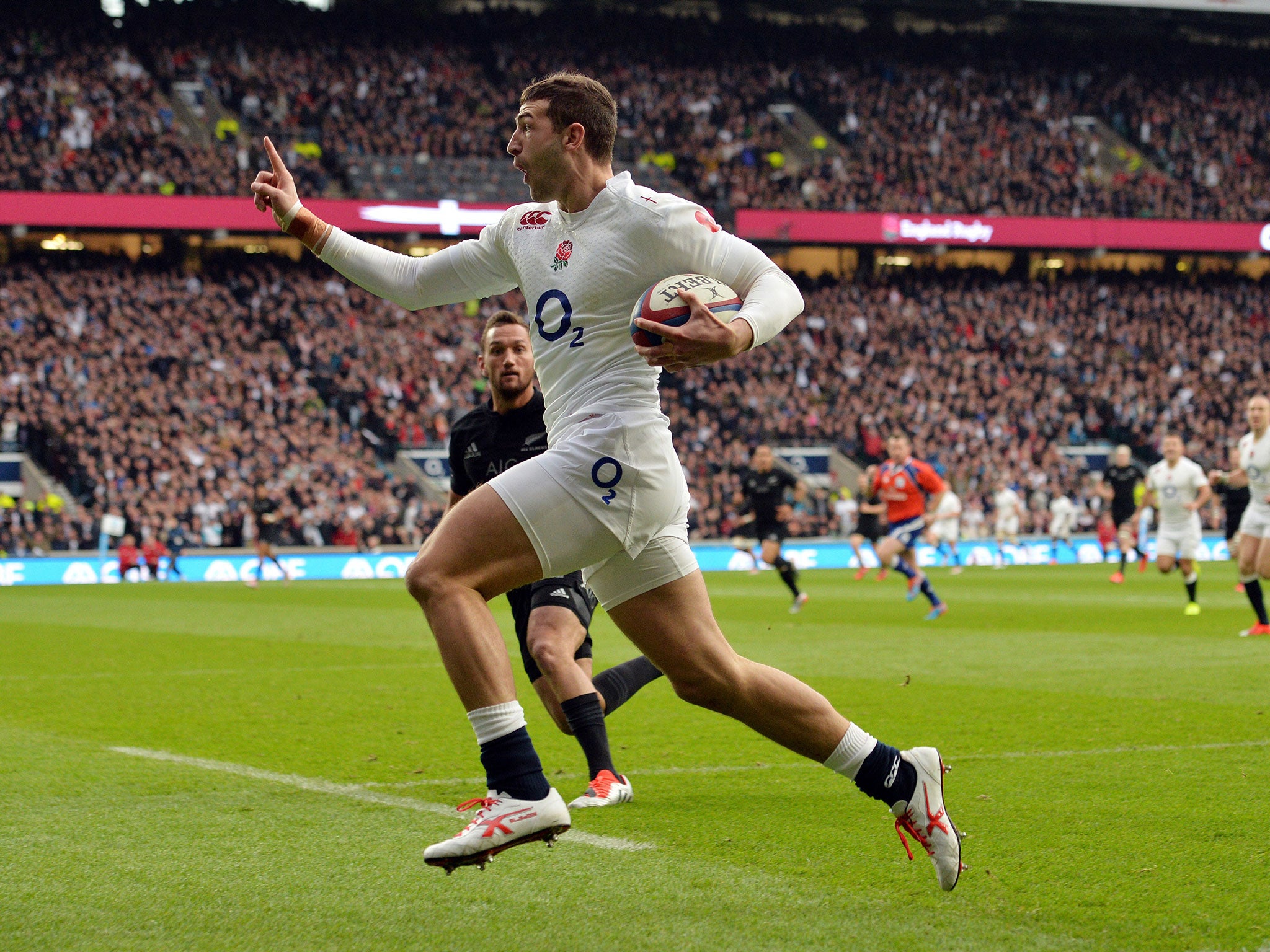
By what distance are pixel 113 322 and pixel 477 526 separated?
1278 inches

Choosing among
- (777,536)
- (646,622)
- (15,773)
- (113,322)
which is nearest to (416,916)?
(646,622)

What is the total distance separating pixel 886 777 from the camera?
4277 millimetres

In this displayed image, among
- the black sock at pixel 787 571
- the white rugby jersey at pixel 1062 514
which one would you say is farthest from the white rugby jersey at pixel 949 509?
the black sock at pixel 787 571

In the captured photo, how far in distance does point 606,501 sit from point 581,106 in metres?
1.25

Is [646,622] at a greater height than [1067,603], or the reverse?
[646,622]

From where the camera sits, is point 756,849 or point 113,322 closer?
point 756,849

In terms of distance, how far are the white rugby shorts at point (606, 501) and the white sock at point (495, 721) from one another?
0.42 meters

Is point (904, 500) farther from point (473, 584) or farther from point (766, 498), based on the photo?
point (473, 584)

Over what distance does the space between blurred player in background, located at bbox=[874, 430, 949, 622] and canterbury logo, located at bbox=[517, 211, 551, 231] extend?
13388 millimetres

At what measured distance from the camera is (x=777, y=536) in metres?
19.2

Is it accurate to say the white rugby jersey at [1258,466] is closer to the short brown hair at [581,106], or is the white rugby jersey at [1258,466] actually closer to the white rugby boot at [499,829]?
the short brown hair at [581,106]

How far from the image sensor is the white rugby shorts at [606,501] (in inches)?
156

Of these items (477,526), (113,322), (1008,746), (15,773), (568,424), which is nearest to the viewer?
(477,526)

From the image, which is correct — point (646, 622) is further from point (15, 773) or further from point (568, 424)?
point (15, 773)
